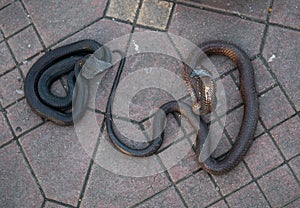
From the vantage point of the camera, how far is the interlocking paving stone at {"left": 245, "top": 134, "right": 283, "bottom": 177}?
3693 mm

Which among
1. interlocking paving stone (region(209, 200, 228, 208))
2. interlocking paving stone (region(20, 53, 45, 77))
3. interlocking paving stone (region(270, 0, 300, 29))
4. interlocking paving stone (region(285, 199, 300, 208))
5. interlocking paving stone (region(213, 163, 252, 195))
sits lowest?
interlocking paving stone (region(285, 199, 300, 208))

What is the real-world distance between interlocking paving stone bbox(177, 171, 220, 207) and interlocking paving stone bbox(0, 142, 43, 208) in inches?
47.1

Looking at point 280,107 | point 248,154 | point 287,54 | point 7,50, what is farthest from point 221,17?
point 7,50

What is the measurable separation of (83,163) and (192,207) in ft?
3.16

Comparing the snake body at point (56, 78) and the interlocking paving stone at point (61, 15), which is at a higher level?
the interlocking paving stone at point (61, 15)

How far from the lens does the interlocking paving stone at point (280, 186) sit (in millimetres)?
3650

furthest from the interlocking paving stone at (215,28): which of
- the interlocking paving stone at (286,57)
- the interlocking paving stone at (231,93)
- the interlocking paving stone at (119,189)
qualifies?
the interlocking paving stone at (119,189)

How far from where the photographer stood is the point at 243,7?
3.93 metres

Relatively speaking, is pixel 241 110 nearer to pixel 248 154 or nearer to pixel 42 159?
pixel 248 154

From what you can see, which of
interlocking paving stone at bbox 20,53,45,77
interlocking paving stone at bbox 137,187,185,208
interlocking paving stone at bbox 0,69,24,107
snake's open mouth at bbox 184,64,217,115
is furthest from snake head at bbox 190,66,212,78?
interlocking paving stone at bbox 0,69,24,107

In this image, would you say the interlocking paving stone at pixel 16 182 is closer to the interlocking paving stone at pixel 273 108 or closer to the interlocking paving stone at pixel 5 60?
the interlocking paving stone at pixel 5 60

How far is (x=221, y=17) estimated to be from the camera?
3.93 metres

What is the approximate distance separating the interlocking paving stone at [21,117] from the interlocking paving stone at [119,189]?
2.36 ft

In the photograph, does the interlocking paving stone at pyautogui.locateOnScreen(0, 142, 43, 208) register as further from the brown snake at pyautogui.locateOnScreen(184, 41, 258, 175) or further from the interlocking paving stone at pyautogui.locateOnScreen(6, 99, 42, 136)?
the brown snake at pyautogui.locateOnScreen(184, 41, 258, 175)
